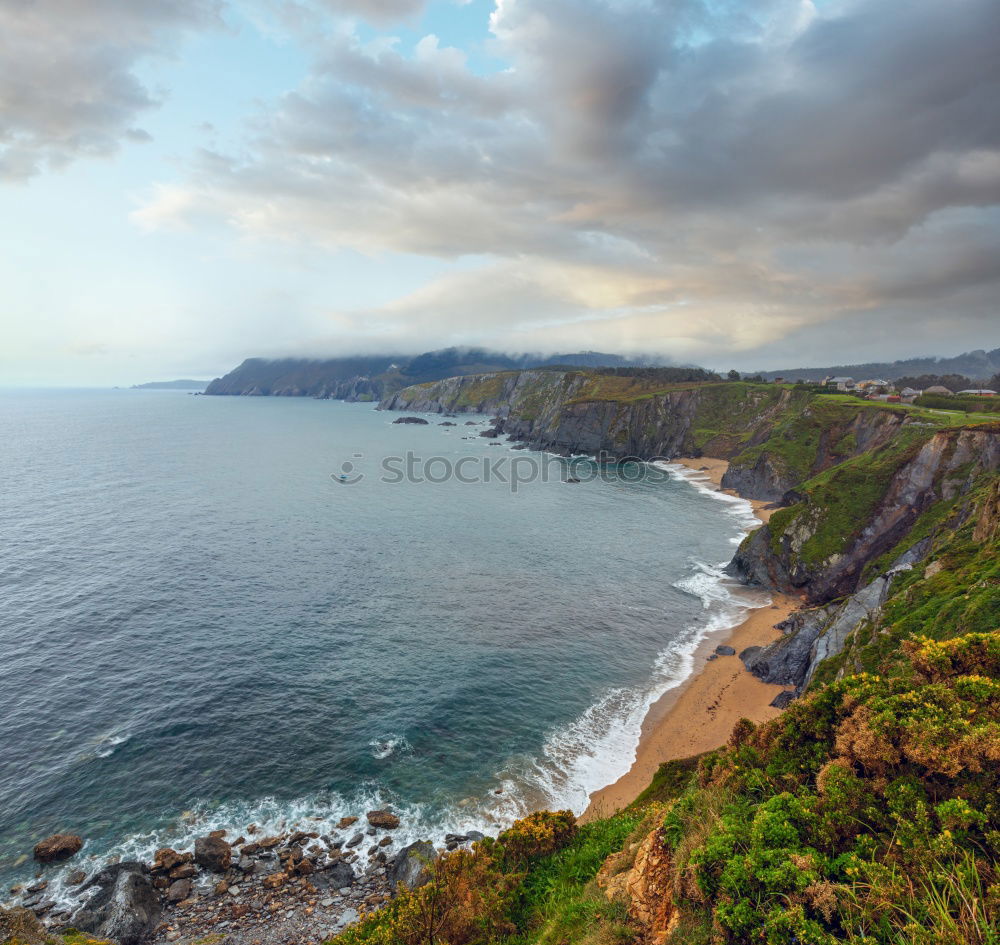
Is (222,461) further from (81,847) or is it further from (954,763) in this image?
(954,763)

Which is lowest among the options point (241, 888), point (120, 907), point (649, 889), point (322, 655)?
point (241, 888)

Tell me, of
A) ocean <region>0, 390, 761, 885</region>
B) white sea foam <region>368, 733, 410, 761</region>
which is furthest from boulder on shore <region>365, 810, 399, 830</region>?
white sea foam <region>368, 733, 410, 761</region>

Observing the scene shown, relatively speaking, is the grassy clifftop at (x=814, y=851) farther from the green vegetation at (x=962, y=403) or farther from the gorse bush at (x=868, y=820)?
the green vegetation at (x=962, y=403)

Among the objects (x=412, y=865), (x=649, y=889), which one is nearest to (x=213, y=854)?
(x=412, y=865)

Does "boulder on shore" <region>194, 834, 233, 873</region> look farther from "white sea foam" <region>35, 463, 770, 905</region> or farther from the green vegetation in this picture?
the green vegetation

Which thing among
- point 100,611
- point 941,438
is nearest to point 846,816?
point 100,611

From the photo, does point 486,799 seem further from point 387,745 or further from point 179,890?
point 179,890

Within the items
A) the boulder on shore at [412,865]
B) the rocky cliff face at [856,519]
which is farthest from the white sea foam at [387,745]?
the rocky cliff face at [856,519]

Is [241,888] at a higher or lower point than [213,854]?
lower
